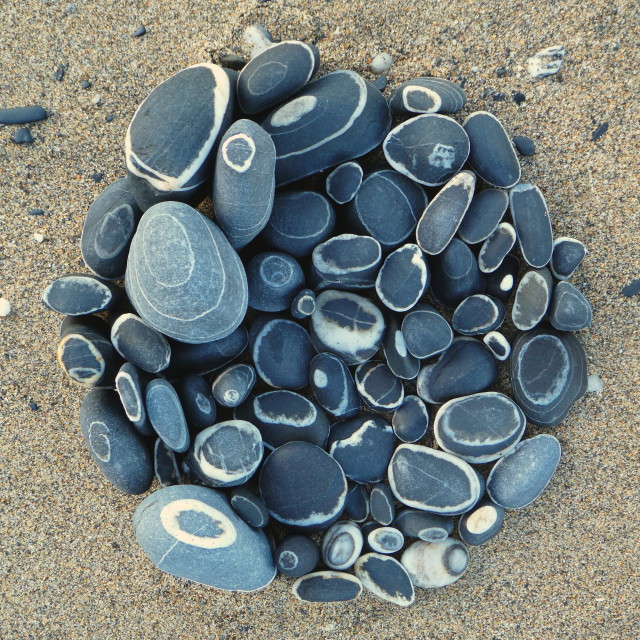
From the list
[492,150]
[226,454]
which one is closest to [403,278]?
[492,150]

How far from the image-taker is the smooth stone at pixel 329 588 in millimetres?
1219

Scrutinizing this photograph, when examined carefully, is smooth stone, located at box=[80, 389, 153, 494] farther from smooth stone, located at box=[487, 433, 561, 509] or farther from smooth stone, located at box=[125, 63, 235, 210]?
smooth stone, located at box=[487, 433, 561, 509]

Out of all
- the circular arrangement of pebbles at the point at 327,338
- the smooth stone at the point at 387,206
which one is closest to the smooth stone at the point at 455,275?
the circular arrangement of pebbles at the point at 327,338

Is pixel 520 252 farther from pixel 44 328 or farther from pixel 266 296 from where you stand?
pixel 44 328

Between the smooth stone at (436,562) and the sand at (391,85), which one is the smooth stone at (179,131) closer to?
the sand at (391,85)

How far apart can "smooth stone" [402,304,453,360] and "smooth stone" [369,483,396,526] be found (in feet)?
1.12

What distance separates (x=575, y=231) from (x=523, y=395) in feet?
1.33

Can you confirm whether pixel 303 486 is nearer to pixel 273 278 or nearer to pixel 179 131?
pixel 273 278

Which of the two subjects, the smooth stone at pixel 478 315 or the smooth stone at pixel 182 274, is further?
the smooth stone at pixel 478 315

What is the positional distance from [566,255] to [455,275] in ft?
0.84

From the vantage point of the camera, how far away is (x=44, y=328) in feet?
4.12

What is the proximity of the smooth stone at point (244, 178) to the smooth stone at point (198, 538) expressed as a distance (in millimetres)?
604

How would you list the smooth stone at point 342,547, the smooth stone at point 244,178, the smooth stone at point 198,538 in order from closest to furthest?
the smooth stone at point 244,178, the smooth stone at point 198,538, the smooth stone at point 342,547

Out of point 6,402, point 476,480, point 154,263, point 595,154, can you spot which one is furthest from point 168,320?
point 595,154
